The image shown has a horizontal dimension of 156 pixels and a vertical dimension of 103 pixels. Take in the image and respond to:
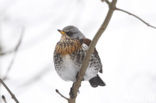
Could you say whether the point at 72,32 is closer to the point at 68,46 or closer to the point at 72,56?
the point at 68,46

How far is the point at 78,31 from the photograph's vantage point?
232 inches

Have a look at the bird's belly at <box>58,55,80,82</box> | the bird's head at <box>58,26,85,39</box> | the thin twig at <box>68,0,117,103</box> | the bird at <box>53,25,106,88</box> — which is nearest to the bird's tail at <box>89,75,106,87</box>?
the bird at <box>53,25,106,88</box>

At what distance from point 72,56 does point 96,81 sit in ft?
2.71

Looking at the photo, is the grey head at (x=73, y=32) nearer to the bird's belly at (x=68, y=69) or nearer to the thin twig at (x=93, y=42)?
the bird's belly at (x=68, y=69)

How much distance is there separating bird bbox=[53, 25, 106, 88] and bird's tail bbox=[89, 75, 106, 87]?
0.97 feet

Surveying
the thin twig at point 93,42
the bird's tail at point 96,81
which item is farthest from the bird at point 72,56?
the thin twig at point 93,42

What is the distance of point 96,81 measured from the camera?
6293mm

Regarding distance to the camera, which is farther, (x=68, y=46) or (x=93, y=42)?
(x=68, y=46)

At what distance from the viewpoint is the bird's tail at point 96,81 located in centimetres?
627

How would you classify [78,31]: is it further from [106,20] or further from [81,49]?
[106,20]

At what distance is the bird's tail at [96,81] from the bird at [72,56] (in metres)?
0.30

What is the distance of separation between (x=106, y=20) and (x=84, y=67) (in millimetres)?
730

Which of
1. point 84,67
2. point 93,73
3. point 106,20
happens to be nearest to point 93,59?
point 93,73

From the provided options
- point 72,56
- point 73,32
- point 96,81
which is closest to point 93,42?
point 72,56
